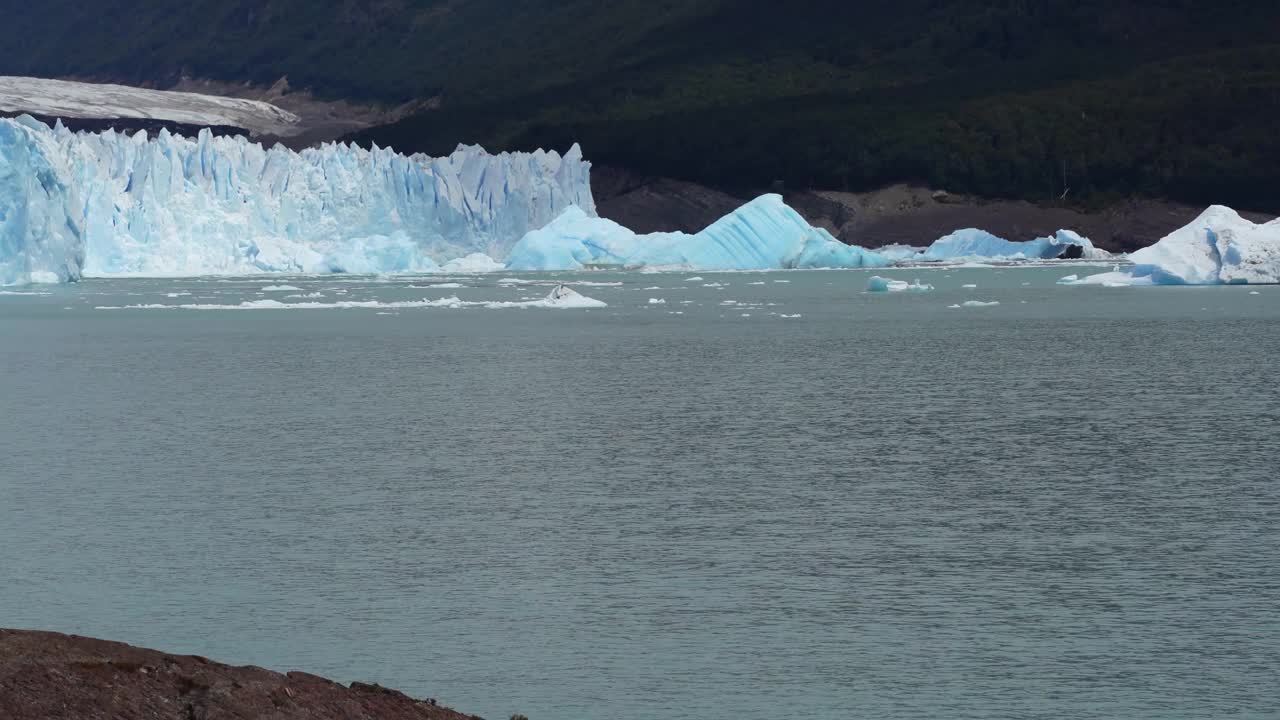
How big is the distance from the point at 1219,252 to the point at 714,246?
73.7 ft

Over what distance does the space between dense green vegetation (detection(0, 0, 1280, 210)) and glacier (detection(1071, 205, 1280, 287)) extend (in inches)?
1861

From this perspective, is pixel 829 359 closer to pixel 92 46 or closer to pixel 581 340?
pixel 581 340

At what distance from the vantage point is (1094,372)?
24891 millimetres

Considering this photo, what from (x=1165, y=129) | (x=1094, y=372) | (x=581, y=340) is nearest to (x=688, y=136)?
(x=1165, y=129)

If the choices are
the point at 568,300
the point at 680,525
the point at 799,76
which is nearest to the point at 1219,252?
the point at 568,300

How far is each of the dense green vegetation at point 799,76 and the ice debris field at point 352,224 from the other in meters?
26.3

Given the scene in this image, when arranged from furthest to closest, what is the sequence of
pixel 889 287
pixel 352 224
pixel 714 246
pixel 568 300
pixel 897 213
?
1. pixel 897 213
2. pixel 714 246
3. pixel 352 224
4. pixel 889 287
5. pixel 568 300

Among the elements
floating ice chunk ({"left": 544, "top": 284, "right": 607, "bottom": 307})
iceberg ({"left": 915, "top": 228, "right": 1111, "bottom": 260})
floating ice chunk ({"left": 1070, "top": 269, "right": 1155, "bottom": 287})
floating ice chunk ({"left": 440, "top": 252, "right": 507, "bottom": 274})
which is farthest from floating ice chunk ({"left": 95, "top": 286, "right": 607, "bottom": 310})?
iceberg ({"left": 915, "top": 228, "right": 1111, "bottom": 260})

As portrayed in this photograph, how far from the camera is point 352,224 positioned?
190 feet

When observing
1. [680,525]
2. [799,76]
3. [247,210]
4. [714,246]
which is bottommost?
→ [680,525]

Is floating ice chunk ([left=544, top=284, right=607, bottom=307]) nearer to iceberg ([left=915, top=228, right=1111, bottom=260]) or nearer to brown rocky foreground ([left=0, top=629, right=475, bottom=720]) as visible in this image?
brown rocky foreground ([left=0, top=629, right=475, bottom=720])

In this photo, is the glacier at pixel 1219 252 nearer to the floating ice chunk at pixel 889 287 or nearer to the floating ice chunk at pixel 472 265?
the floating ice chunk at pixel 889 287

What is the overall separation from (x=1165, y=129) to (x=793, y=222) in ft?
129

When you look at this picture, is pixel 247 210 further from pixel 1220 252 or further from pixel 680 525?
pixel 680 525
